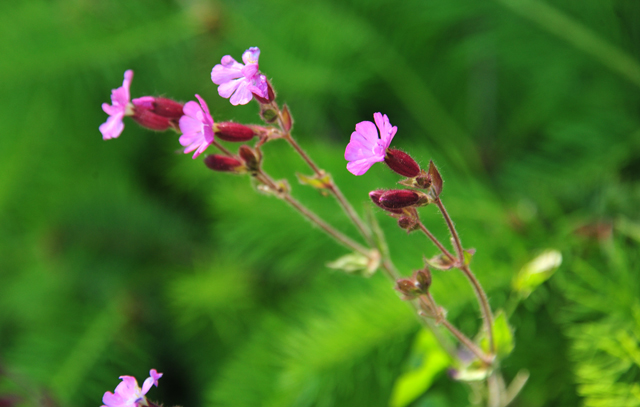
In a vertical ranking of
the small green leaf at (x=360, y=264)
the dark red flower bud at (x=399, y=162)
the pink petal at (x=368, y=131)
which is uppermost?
the small green leaf at (x=360, y=264)

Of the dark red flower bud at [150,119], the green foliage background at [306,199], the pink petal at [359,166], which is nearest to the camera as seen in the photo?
the pink petal at [359,166]

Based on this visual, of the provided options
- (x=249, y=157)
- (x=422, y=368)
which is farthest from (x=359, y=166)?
(x=422, y=368)

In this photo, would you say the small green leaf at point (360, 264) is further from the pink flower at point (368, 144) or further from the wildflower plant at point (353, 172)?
the pink flower at point (368, 144)

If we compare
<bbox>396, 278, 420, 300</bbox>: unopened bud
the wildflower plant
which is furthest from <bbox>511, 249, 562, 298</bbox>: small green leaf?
<bbox>396, 278, 420, 300</bbox>: unopened bud

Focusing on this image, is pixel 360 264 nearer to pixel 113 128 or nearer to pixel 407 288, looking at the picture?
pixel 407 288

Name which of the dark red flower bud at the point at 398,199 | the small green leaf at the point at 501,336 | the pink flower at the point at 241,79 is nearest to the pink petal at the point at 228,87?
the pink flower at the point at 241,79

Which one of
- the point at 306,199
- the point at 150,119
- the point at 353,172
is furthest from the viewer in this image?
the point at 306,199
